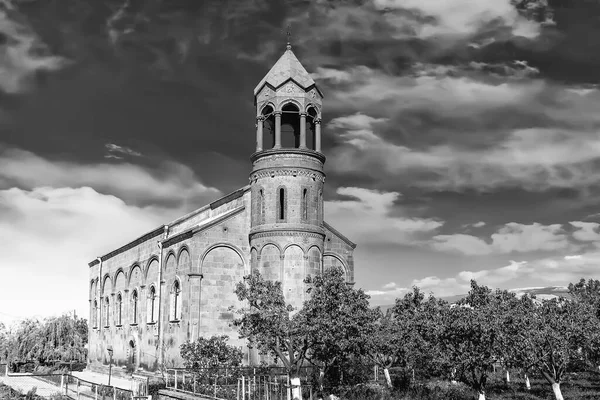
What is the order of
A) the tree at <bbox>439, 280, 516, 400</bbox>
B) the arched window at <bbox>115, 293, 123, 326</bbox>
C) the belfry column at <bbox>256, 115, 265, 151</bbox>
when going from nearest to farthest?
the tree at <bbox>439, 280, 516, 400</bbox>
the belfry column at <bbox>256, 115, 265, 151</bbox>
the arched window at <bbox>115, 293, 123, 326</bbox>

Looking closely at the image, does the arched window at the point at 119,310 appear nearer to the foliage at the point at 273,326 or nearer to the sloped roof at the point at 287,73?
the sloped roof at the point at 287,73

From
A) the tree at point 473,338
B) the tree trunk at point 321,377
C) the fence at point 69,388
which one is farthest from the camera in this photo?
the fence at point 69,388

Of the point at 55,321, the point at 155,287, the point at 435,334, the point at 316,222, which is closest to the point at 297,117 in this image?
the point at 316,222

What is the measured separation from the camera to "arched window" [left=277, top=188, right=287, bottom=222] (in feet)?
118

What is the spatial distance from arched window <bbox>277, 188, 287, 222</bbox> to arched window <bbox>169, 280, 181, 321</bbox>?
746cm

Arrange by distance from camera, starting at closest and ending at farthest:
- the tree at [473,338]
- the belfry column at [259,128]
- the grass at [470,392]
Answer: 1. the tree at [473,338]
2. the grass at [470,392]
3. the belfry column at [259,128]

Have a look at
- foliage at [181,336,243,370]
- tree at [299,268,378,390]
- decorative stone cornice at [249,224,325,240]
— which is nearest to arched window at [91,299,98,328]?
decorative stone cornice at [249,224,325,240]

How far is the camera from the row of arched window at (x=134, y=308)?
3742 centimetres

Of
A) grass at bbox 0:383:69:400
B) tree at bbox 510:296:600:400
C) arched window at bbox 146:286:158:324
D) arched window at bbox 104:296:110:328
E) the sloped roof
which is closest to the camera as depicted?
tree at bbox 510:296:600:400

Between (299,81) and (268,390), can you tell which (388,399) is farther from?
(299,81)

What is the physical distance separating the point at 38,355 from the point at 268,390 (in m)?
38.9

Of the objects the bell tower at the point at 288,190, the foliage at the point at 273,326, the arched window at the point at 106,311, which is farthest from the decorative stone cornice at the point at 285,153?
the arched window at the point at 106,311

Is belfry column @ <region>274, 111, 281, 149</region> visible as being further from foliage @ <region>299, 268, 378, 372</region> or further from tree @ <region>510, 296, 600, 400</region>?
tree @ <region>510, 296, 600, 400</region>

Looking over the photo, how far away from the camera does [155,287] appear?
41.8m
